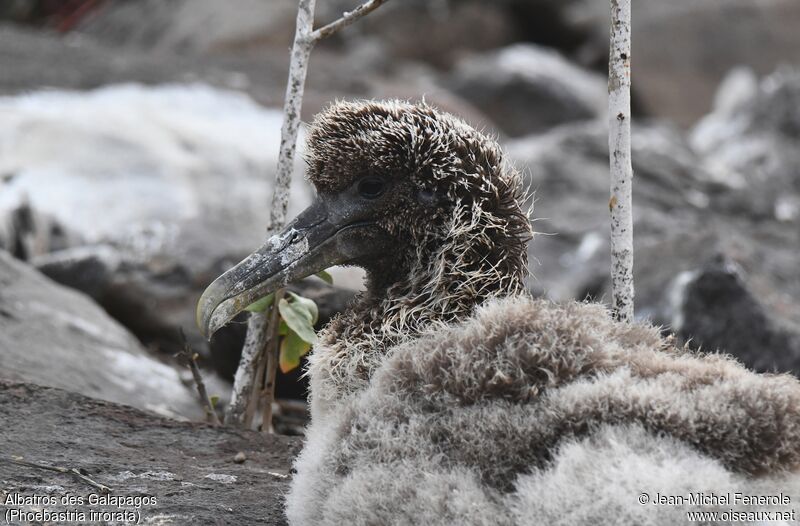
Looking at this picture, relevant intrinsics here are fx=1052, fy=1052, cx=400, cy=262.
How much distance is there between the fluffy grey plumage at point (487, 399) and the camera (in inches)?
120

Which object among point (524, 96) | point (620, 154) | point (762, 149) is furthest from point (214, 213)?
point (524, 96)

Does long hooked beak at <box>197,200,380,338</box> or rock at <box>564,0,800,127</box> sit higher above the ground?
rock at <box>564,0,800,127</box>

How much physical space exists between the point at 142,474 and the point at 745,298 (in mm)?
4280

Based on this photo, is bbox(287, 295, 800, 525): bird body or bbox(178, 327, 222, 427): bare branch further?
bbox(178, 327, 222, 427): bare branch

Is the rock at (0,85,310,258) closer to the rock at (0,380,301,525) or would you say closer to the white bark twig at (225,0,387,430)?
the white bark twig at (225,0,387,430)

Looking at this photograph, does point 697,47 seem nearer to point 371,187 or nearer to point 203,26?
point 203,26

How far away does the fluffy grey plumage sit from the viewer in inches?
120

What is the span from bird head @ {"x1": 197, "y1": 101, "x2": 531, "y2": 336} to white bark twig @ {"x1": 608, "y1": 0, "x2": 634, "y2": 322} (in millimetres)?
413

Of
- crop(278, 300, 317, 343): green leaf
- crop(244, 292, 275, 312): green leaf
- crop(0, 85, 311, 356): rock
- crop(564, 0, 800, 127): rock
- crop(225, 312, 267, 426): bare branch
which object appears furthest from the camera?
crop(564, 0, 800, 127): rock

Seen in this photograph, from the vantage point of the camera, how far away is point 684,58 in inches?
792

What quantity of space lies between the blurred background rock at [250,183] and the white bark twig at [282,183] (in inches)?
27.5

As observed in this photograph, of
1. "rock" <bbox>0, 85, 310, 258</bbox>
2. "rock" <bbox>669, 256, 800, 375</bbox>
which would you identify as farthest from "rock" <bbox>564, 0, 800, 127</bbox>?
"rock" <bbox>669, 256, 800, 375</bbox>

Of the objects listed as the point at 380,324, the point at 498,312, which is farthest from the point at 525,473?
the point at 380,324

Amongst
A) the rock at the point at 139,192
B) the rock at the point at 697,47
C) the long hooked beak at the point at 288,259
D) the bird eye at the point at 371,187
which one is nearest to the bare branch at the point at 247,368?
the long hooked beak at the point at 288,259
